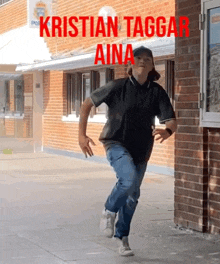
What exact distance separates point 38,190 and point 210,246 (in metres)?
5.50

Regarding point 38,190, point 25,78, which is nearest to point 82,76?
point 25,78

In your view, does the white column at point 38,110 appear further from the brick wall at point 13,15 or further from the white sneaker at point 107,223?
the white sneaker at point 107,223

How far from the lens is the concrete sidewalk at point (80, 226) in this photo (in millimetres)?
6796

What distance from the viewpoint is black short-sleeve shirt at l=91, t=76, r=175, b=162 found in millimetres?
6625

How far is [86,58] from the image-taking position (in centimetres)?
1742

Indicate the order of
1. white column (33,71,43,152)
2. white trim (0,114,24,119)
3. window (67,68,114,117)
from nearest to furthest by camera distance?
window (67,68,114,117) → white column (33,71,43,152) → white trim (0,114,24,119)

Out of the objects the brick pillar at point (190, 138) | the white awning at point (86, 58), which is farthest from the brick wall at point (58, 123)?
the brick pillar at point (190, 138)

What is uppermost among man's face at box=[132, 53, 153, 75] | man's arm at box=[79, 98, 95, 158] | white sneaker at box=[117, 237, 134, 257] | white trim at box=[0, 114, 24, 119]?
man's face at box=[132, 53, 153, 75]

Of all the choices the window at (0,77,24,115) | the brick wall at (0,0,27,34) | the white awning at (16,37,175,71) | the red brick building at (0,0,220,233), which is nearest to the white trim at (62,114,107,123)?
the red brick building at (0,0,220,233)

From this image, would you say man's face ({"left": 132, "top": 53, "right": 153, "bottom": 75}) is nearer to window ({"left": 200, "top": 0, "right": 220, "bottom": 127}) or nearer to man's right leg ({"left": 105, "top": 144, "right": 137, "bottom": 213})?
man's right leg ({"left": 105, "top": 144, "right": 137, "bottom": 213})

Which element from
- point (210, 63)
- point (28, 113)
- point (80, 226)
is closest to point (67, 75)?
point (28, 113)

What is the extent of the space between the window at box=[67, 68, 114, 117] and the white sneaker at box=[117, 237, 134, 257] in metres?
11.8

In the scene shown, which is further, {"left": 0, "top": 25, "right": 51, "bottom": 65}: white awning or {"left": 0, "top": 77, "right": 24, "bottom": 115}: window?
{"left": 0, "top": 77, "right": 24, "bottom": 115}: window

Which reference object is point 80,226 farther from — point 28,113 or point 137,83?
point 28,113
